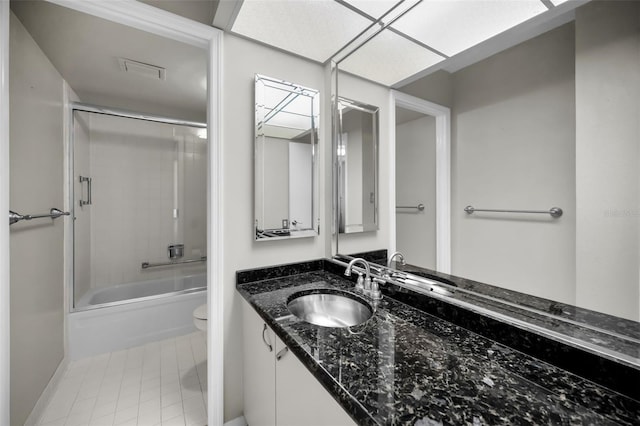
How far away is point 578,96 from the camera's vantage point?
592 millimetres

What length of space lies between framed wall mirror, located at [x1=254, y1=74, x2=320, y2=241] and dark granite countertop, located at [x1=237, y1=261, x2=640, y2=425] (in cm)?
68

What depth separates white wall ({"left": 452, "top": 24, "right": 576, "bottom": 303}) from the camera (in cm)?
62

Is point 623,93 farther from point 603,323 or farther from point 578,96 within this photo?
point 603,323

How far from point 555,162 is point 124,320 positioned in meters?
3.00

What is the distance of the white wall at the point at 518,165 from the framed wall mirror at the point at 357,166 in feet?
1.71

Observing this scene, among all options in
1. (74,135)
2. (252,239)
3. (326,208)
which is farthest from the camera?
(74,135)

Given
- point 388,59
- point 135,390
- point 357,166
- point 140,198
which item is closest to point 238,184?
point 357,166

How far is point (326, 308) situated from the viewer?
1.32 meters

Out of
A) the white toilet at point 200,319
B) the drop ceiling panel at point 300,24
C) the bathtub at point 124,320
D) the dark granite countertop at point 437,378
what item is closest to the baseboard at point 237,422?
the white toilet at point 200,319

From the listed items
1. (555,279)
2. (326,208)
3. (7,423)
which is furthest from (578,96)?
(7,423)

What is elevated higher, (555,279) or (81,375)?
(555,279)

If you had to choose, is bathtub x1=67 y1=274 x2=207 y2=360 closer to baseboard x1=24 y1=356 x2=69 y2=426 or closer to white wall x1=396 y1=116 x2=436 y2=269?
baseboard x1=24 y1=356 x2=69 y2=426

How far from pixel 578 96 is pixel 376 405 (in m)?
0.84

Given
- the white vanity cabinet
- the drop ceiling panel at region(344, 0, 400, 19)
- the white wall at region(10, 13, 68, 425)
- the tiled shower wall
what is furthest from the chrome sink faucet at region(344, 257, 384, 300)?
the tiled shower wall
